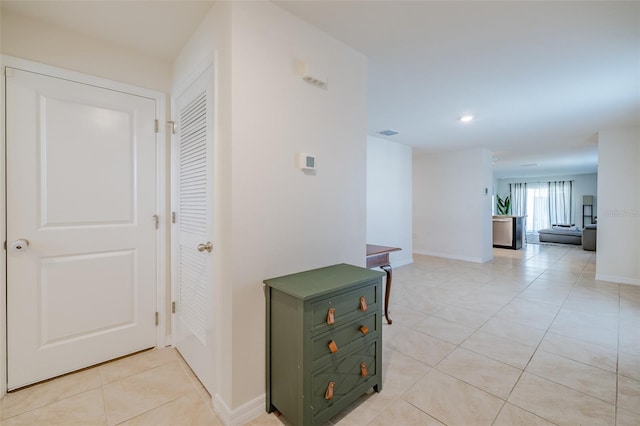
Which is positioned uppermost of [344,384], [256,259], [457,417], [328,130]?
[328,130]

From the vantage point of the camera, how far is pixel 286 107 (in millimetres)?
1670

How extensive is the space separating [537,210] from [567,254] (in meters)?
5.18

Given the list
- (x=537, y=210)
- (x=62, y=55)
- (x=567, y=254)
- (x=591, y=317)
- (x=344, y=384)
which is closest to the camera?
(x=344, y=384)

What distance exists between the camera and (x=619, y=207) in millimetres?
4238

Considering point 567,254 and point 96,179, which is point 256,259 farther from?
point 567,254

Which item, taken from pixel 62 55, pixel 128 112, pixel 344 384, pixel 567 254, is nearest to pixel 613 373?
pixel 344 384

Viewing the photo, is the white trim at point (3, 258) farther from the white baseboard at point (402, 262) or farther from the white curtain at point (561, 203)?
the white curtain at point (561, 203)

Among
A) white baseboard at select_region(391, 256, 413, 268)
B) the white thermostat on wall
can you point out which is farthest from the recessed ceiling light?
the white thermostat on wall

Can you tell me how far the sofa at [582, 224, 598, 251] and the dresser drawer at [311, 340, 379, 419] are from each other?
8.34 m

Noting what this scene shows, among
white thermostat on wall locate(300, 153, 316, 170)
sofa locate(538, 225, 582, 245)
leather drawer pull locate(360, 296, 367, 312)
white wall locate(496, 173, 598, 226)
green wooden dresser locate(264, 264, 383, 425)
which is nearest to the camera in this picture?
green wooden dresser locate(264, 264, 383, 425)

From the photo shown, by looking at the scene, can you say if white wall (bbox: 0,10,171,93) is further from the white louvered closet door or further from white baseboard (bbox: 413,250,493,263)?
white baseboard (bbox: 413,250,493,263)

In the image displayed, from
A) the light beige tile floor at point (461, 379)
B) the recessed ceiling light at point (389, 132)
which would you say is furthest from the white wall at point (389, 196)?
the light beige tile floor at point (461, 379)

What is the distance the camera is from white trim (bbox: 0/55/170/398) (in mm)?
1682

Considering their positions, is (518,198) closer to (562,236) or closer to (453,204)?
(562,236)
